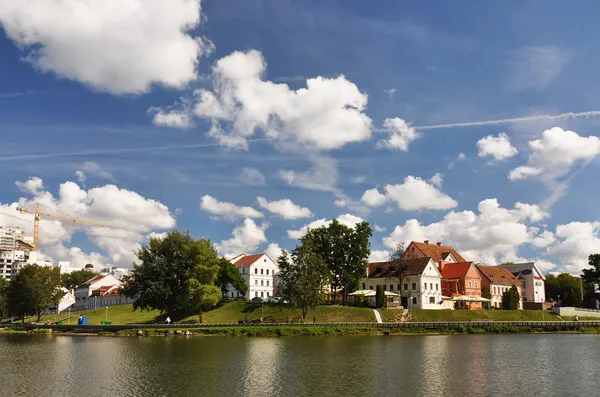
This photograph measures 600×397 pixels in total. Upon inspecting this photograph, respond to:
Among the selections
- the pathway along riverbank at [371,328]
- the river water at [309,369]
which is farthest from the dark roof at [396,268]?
the river water at [309,369]

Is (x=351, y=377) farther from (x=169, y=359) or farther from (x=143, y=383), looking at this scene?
(x=169, y=359)

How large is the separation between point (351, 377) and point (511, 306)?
7387 cm

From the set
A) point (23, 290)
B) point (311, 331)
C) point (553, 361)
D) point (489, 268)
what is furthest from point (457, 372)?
point (23, 290)

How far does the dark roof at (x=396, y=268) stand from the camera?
10506 centimetres

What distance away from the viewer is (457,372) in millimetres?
40531

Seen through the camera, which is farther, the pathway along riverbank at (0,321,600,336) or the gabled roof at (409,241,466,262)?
the gabled roof at (409,241,466,262)

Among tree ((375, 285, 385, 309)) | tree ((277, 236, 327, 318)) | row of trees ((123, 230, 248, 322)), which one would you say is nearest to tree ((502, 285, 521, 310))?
tree ((375, 285, 385, 309))

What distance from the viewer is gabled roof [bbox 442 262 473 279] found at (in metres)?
111

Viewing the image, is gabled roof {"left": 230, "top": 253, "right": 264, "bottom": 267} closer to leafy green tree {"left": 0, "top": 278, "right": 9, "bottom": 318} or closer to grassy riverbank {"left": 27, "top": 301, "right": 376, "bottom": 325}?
grassy riverbank {"left": 27, "top": 301, "right": 376, "bottom": 325}

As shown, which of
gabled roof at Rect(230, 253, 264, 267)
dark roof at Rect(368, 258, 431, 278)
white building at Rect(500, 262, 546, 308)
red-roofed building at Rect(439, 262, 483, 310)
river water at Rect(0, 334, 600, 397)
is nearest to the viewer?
river water at Rect(0, 334, 600, 397)

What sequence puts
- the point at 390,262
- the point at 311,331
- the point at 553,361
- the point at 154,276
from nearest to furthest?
1. the point at 553,361
2. the point at 311,331
3. the point at 154,276
4. the point at 390,262

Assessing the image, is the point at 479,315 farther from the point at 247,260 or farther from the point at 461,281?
the point at 247,260

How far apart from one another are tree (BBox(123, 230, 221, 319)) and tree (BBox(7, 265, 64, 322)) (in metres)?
30.0

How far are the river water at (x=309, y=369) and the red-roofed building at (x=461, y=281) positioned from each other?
1770 inches
